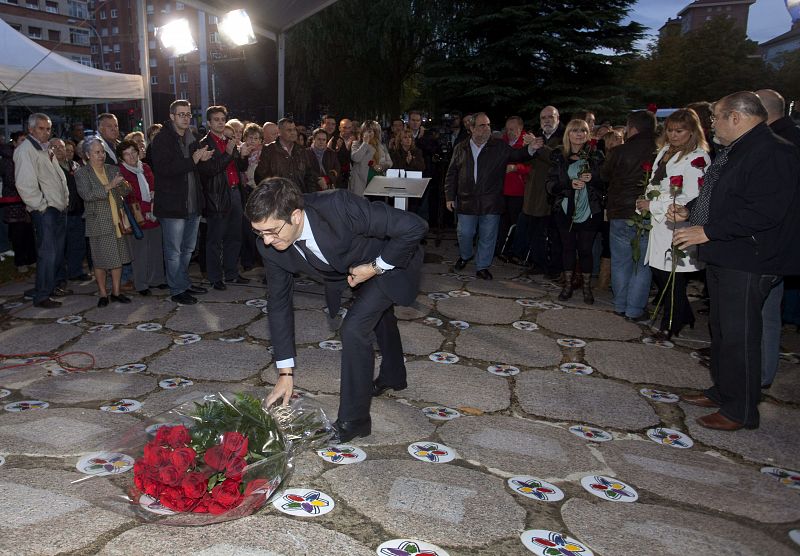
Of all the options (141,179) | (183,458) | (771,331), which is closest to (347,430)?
(183,458)

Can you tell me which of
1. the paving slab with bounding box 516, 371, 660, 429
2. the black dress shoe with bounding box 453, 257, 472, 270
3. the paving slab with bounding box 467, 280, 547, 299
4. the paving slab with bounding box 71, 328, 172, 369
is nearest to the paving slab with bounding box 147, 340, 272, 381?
the paving slab with bounding box 71, 328, 172, 369

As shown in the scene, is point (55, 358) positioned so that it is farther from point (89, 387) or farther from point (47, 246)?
point (47, 246)

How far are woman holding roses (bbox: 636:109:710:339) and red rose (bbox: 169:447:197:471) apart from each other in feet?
12.7

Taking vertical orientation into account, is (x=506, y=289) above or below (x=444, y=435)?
above

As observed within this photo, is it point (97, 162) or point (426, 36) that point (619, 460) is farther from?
point (426, 36)

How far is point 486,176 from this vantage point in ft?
24.8

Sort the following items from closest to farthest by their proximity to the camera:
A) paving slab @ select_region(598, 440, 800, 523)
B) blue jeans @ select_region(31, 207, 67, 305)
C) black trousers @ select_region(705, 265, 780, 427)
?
paving slab @ select_region(598, 440, 800, 523) → black trousers @ select_region(705, 265, 780, 427) → blue jeans @ select_region(31, 207, 67, 305)

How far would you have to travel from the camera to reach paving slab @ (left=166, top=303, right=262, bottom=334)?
571 cm

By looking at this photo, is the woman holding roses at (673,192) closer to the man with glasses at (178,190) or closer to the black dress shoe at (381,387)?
the black dress shoe at (381,387)

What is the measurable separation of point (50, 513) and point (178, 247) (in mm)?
4064

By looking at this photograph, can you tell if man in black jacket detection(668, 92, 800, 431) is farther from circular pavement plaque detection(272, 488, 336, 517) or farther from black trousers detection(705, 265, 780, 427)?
circular pavement plaque detection(272, 488, 336, 517)

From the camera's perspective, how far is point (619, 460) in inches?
137

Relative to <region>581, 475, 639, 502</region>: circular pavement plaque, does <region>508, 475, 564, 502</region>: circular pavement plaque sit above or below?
above

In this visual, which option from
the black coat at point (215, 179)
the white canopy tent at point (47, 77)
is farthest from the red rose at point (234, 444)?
the white canopy tent at point (47, 77)
